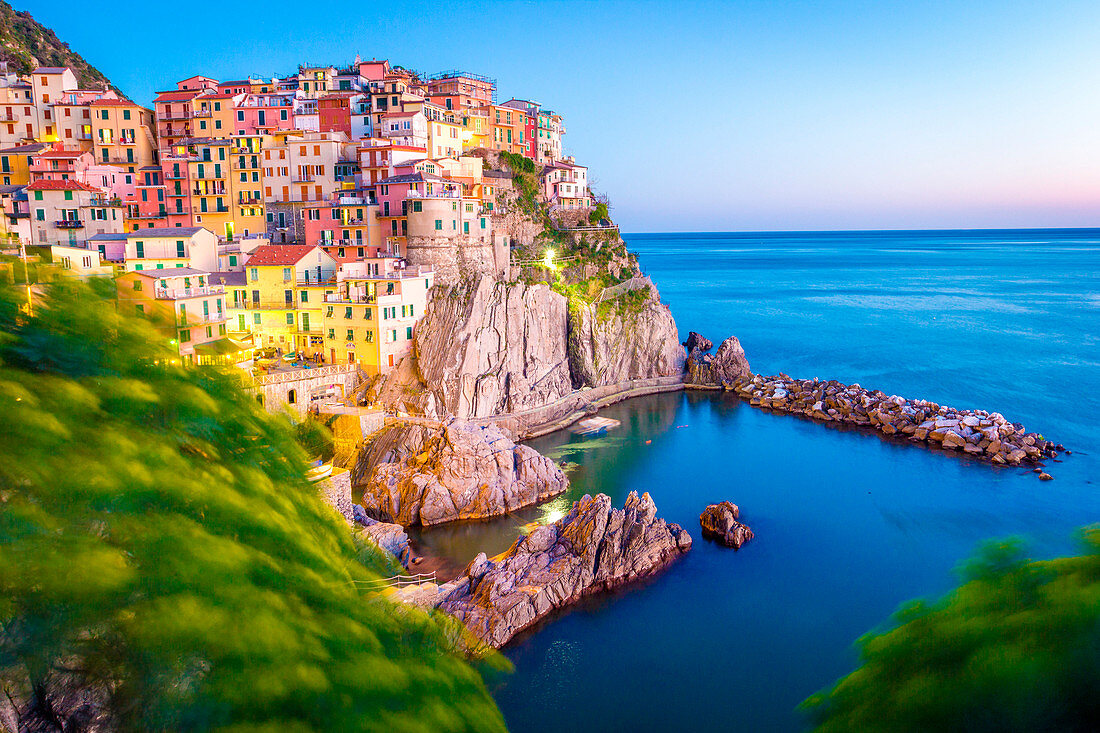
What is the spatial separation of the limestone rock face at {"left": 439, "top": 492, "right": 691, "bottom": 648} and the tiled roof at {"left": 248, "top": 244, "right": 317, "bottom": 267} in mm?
16752

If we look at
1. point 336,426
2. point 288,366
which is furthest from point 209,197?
point 336,426

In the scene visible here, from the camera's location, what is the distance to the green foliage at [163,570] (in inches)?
112

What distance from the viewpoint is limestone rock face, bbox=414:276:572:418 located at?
30375 millimetres

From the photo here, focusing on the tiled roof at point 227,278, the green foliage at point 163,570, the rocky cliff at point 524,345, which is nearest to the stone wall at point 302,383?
the rocky cliff at point 524,345

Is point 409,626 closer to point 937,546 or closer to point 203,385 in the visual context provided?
point 203,385

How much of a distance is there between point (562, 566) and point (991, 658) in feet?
56.4

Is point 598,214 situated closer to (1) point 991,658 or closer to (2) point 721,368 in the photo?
(2) point 721,368

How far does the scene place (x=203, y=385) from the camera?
5.14 meters

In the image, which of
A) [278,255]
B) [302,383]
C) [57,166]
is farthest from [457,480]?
[57,166]

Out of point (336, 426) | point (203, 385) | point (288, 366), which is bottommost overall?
point (336, 426)

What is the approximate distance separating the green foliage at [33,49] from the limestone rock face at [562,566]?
161 ft

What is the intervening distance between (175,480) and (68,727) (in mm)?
1189

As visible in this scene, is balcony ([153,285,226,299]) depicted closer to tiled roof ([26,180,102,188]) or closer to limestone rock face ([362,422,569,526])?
limestone rock face ([362,422,569,526])

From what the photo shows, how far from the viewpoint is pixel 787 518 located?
2448cm
